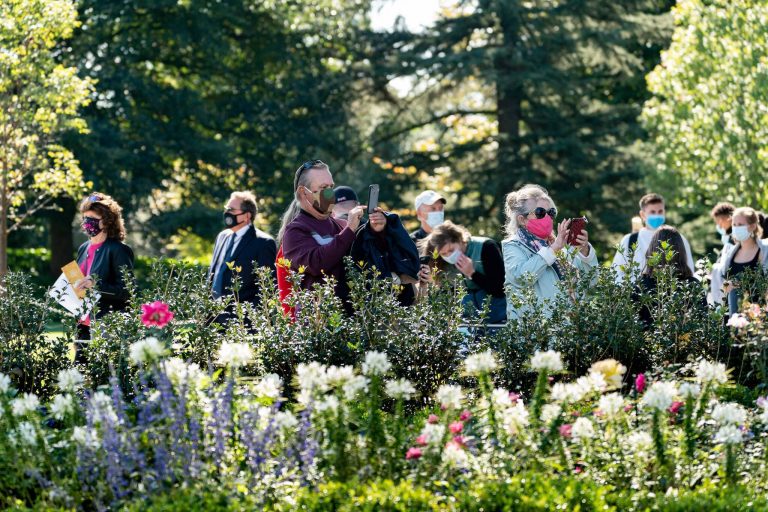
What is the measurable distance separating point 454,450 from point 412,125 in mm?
23122

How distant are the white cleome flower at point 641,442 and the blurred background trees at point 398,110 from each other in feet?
63.6

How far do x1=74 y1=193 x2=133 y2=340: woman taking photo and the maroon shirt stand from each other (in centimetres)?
150

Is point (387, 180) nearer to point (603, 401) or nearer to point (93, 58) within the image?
point (93, 58)

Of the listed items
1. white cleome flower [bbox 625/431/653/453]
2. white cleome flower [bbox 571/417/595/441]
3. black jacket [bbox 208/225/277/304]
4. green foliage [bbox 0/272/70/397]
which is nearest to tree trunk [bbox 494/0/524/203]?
black jacket [bbox 208/225/277/304]

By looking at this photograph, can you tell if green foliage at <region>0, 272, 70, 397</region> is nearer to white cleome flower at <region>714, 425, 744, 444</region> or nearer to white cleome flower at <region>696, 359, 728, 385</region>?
white cleome flower at <region>696, 359, 728, 385</region>

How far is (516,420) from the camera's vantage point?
184 inches

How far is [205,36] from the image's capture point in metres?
27.0

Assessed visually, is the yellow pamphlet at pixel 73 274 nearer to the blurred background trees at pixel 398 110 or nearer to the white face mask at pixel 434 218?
the white face mask at pixel 434 218

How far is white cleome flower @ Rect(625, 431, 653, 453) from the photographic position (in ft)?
15.2

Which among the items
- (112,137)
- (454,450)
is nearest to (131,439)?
(454,450)

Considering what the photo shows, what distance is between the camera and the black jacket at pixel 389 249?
7035 millimetres

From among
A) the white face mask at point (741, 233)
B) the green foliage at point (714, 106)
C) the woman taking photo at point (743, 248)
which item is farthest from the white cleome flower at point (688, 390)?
the green foliage at point (714, 106)

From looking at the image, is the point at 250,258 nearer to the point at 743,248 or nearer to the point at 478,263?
the point at 478,263

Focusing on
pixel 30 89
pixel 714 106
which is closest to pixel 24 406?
pixel 30 89
